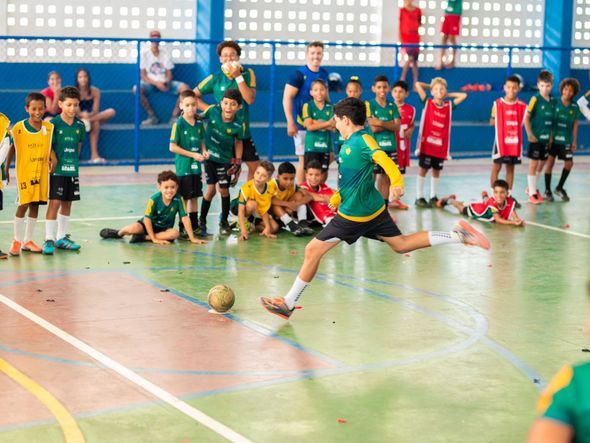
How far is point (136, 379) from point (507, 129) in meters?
9.77

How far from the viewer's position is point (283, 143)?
21.0 meters

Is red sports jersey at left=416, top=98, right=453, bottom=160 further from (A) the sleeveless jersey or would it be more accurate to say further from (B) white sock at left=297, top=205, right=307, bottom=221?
(A) the sleeveless jersey

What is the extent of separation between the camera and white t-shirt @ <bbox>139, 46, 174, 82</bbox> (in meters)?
20.0

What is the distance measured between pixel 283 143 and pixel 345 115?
1218 centimetres

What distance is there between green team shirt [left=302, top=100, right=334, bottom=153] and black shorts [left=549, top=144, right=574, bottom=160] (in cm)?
416

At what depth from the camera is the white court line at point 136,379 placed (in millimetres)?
6422

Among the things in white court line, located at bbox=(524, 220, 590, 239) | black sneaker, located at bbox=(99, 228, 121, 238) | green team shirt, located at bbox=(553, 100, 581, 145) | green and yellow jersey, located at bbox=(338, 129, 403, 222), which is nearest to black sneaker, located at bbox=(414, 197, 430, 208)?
white court line, located at bbox=(524, 220, 590, 239)

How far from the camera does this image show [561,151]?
16.4 meters

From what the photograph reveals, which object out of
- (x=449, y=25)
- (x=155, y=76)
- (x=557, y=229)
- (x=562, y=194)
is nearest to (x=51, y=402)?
(x=557, y=229)

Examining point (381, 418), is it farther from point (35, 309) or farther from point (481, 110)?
point (481, 110)

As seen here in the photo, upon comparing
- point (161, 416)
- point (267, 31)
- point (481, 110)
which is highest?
point (267, 31)

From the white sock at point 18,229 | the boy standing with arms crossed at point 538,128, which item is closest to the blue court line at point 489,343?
the white sock at point 18,229

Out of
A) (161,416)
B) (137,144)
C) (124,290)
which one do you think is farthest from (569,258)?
(137,144)

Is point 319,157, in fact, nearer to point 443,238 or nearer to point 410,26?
point 443,238
